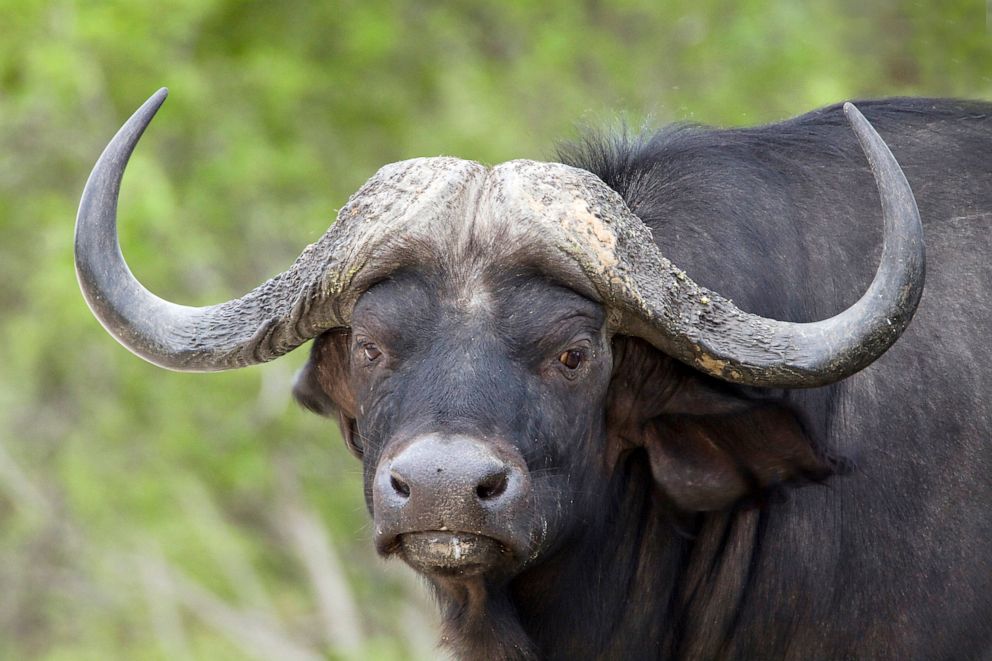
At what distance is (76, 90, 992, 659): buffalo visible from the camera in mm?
4766

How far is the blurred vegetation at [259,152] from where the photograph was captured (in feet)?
45.0

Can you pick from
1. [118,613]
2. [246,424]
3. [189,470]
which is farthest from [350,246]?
[118,613]

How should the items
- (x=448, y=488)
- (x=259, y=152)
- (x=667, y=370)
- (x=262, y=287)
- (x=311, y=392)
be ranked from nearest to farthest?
(x=448, y=488) < (x=667, y=370) < (x=262, y=287) < (x=311, y=392) < (x=259, y=152)

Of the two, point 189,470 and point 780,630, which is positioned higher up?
point 189,470

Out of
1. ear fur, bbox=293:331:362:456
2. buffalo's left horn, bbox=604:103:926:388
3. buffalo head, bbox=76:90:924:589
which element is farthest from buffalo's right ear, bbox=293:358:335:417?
buffalo's left horn, bbox=604:103:926:388

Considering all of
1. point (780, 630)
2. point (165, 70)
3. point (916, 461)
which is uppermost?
point (165, 70)

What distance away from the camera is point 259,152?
47.8ft

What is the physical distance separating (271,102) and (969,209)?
10394 millimetres

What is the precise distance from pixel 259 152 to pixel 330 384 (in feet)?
30.0

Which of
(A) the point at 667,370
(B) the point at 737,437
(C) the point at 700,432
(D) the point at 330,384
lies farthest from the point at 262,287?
(B) the point at 737,437

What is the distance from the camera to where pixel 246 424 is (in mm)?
16062

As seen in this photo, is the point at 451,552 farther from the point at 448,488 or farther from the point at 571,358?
the point at 571,358

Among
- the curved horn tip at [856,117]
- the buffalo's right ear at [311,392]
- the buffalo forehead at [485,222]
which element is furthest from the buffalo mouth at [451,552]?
the curved horn tip at [856,117]

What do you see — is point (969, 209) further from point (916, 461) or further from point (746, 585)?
point (746, 585)
